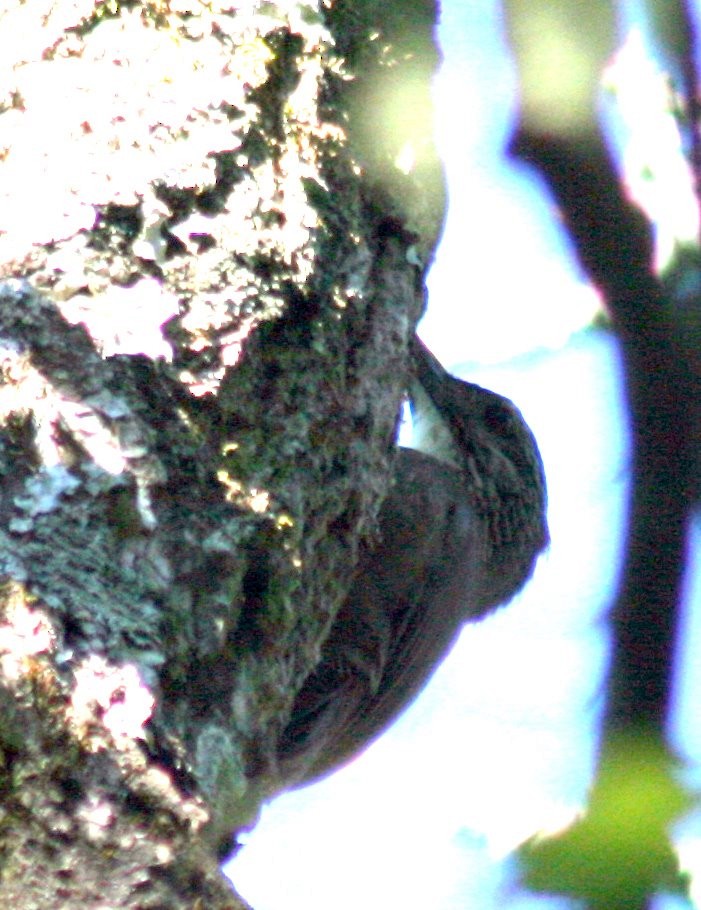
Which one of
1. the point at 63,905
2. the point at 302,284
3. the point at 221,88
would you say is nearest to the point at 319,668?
the point at 302,284

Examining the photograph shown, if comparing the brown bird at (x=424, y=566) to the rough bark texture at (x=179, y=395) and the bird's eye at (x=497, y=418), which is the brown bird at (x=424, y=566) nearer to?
the bird's eye at (x=497, y=418)

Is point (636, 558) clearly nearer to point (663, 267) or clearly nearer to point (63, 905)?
point (663, 267)

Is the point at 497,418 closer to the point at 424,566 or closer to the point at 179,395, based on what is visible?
the point at 424,566

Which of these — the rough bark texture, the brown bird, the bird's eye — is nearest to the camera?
the rough bark texture

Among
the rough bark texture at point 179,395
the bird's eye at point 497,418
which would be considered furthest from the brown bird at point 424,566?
the rough bark texture at point 179,395

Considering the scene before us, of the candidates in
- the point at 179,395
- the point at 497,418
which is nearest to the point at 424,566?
the point at 497,418

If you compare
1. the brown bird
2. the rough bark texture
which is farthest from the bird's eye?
the rough bark texture

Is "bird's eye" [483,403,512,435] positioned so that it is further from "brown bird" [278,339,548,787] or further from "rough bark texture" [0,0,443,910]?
"rough bark texture" [0,0,443,910]
